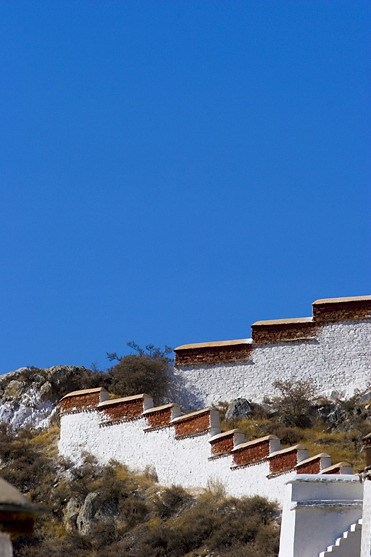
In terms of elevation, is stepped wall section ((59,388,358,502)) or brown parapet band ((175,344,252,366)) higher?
brown parapet band ((175,344,252,366))

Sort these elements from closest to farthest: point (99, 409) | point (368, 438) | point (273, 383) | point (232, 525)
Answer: point (368, 438)
point (232, 525)
point (99, 409)
point (273, 383)

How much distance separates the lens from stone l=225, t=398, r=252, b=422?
31914 millimetres

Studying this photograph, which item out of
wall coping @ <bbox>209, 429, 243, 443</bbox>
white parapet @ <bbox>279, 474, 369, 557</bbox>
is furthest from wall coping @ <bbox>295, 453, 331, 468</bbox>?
white parapet @ <bbox>279, 474, 369, 557</bbox>

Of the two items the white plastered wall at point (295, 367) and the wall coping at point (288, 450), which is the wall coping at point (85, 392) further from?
the wall coping at point (288, 450)

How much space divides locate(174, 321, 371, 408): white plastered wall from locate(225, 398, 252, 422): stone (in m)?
0.97

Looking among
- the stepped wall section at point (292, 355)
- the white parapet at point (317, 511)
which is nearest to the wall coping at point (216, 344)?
the stepped wall section at point (292, 355)

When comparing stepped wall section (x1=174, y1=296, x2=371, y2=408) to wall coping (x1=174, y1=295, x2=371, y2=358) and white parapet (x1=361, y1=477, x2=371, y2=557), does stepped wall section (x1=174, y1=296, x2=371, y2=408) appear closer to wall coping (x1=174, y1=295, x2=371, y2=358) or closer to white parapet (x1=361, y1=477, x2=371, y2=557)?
wall coping (x1=174, y1=295, x2=371, y2=358)

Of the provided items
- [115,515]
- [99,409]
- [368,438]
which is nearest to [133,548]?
[115,515]

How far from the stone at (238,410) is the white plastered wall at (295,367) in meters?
0.97

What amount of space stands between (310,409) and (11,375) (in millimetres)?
8036

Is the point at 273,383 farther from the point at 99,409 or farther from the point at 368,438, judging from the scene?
the point at 368,438

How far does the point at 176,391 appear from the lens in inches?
1346

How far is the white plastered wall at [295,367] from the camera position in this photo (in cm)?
3356

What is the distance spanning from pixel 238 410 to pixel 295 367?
244 centimetres
